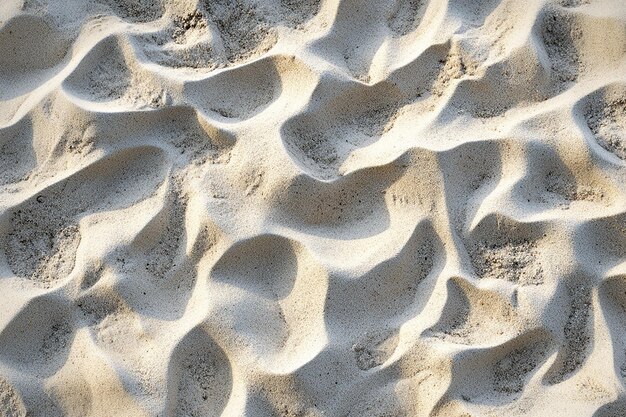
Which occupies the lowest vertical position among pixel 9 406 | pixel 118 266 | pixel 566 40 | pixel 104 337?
pixel 9 406

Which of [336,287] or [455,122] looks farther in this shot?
[455,122]

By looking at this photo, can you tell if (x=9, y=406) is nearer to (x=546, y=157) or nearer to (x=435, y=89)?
(x=435, y=89)

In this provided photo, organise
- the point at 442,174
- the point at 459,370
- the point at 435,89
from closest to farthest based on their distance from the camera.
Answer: the point at 459,370, the point at 442,174, the point at 435,89

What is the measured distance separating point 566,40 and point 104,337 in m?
1.31

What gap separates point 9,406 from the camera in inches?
56.8

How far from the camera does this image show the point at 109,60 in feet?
5.46

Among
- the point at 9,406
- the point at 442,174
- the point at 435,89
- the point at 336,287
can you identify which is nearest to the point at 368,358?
the point at 336,287

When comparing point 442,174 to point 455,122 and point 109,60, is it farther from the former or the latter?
point 109,60

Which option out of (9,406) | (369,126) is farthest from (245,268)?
(9,406)

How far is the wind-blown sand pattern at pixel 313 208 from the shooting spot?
4.75ft

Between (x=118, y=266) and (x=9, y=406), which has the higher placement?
(x=118, y=266)

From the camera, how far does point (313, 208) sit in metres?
1.55

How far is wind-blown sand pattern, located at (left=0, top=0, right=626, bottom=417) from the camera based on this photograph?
145cm

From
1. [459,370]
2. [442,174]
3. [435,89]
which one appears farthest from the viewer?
[435,89]
